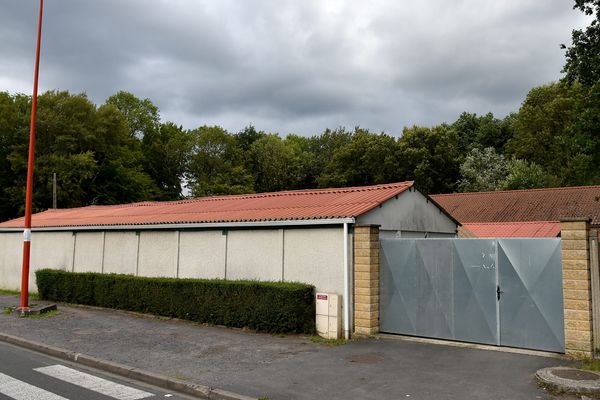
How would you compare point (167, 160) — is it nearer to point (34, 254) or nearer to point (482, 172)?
point (482, 172)

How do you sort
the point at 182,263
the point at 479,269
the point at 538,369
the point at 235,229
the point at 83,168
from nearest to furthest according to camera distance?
the point at 538,369, the point at 479,269, the point at 235,229, the point at 182,263, the point at 83,168

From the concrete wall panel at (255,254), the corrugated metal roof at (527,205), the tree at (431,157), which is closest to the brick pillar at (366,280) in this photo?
the concrete wall panel at (255,254)

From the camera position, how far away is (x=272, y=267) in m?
12.7

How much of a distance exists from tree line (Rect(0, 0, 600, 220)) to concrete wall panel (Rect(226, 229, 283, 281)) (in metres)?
28.3

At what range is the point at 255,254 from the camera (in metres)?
13.1

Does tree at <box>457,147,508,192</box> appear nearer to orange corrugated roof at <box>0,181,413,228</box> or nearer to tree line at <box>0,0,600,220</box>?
tree line at <box>0,0,600,220</box>

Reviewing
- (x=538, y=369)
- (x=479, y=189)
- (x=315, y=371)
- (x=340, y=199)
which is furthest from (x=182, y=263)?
(x=479, y=189)

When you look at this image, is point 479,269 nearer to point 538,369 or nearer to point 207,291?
point 538,369

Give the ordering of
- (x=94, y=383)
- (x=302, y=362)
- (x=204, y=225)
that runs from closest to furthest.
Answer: (x=94, y=383) → (x=302, y=362) → (x=204, y=225)

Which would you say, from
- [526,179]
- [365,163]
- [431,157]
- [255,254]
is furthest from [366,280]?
[365,163]

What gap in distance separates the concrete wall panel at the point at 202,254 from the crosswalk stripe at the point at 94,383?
5842 mm

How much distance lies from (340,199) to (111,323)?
7.21m

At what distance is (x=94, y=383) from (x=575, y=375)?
715cm

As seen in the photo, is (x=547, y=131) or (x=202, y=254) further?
(x=547, y=131)
